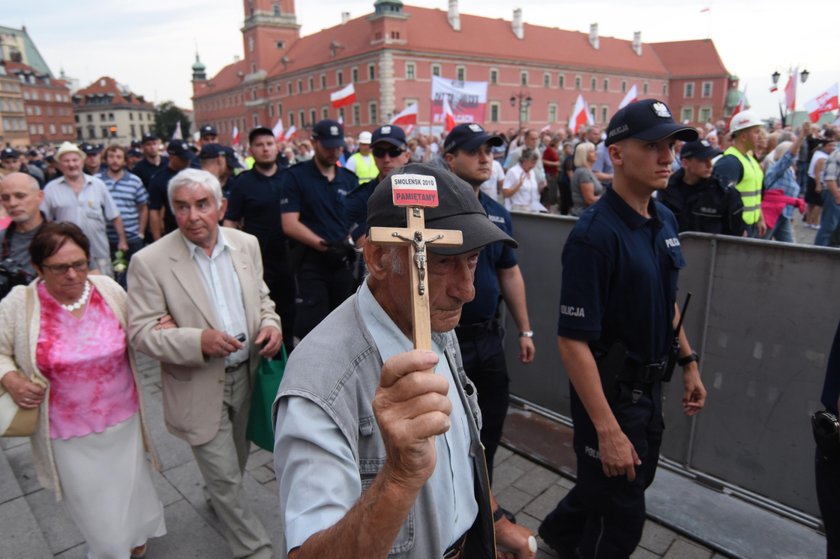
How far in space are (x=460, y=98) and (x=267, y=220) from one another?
15.2 m

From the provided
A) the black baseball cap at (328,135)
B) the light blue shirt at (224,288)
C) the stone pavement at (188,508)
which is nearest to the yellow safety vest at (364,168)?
the black baseball cap at (328,135)

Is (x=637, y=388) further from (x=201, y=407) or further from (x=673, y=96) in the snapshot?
(x=673, y=96)

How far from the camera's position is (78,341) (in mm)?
2877

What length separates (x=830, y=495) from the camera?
2.14 metres

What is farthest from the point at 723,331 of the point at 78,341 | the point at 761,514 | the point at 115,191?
the point at 115,191

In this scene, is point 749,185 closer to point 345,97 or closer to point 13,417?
point 13,417

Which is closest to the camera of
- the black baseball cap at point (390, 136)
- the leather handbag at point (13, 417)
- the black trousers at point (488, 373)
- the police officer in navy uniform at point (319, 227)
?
the leather handbag at point (13, 417)

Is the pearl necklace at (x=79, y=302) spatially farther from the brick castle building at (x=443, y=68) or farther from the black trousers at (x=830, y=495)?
the brick castle building at (x=443, y=68)

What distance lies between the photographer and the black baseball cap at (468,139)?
3404 mm

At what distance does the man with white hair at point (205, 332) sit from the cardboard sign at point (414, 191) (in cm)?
195

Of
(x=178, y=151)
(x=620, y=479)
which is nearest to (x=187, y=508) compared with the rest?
(x=620, y=479)

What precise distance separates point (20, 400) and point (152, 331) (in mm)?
681

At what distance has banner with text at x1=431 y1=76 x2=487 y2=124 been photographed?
61.8ft

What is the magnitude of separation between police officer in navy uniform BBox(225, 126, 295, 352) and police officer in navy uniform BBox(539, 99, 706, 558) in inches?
142
